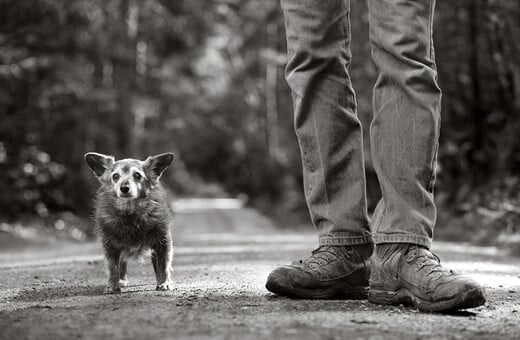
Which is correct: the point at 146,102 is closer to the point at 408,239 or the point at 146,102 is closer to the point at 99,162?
the point at 99,162

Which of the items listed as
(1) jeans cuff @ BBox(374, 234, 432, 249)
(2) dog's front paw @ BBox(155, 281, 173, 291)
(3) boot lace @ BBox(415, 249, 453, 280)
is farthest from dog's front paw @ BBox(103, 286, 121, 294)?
(3) boot lace @ BBox(415, 249, 453, 280)

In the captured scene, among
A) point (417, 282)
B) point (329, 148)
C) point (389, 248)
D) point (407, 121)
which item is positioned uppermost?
point (407, 121)

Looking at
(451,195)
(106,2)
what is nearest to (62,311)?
(451,195)

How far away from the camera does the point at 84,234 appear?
15906 mm

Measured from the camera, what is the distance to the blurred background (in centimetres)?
1322

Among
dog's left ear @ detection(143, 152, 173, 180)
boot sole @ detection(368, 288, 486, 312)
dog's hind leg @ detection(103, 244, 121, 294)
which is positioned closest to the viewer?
boot sole @ detection(368, 288, 486, 312)

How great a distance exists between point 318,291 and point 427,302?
25.3 inches

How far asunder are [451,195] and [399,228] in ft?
37.8

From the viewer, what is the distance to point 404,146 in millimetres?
3699

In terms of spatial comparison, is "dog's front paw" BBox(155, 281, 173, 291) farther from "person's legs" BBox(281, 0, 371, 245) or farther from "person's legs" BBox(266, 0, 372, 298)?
"person's legs" BBox(281, 0, 371, 245)

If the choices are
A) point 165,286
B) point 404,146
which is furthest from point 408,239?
point 165,286

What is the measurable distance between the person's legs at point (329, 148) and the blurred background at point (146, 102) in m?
6.15

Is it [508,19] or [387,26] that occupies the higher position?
[508,19]

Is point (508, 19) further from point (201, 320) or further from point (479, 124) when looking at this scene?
point (201, 320)
